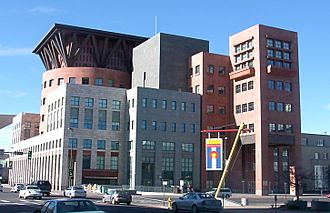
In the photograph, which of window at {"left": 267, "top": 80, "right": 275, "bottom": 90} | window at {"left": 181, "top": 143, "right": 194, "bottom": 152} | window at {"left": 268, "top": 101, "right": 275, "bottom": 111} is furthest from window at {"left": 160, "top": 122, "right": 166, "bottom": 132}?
window at {"left": 267, "top": 80, "right": 275, "bottom": 90}

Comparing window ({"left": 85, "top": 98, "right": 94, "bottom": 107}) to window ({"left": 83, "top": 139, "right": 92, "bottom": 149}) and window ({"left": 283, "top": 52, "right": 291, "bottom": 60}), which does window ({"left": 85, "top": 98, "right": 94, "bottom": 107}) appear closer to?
window ({"left": 83, "top": 139, "right": 92, "bottom": 149})

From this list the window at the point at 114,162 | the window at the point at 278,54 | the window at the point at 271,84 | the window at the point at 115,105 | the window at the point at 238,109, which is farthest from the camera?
the window at the point at 115,105

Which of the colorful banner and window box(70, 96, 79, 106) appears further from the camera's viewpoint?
window box(70, 96, 79, 106)

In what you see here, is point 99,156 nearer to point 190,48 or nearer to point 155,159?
point 155,159

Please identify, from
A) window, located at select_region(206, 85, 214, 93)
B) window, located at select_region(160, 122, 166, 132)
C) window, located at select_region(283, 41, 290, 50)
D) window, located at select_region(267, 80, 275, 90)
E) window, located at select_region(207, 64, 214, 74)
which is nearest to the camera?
window, located at select_region(267, 80, 275, 90)

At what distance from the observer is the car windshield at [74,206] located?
1676 centimetres

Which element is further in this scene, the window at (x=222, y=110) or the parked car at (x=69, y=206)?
the window at (x=222, y=110)

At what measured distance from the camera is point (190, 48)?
105 meters

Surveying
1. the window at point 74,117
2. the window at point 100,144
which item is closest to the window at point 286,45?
Answer: the window at point 100,144

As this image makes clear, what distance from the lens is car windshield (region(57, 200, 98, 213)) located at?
1676cm

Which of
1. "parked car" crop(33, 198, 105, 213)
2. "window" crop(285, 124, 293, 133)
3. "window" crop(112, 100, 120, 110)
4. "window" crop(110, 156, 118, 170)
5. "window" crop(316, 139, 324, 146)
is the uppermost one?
"window" crop(112, 100, 120, 110)

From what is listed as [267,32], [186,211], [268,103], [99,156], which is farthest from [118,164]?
[186,211]

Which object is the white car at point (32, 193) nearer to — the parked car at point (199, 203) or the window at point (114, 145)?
the parked car at point (199, 203)

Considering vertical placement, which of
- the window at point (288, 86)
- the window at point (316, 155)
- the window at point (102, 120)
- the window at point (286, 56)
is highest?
the window at point (286, 56)
